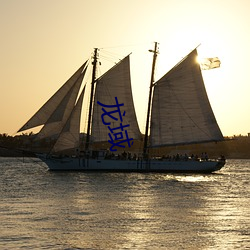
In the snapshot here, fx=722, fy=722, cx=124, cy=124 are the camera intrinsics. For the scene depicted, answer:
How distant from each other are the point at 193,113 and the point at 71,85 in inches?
607

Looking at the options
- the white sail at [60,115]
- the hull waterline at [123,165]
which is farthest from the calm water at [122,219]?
the hull waterline at [123,165]

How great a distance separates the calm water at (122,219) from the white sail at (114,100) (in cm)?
2835

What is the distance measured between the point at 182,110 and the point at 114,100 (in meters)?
8.40

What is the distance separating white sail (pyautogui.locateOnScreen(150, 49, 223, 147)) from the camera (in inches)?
3455

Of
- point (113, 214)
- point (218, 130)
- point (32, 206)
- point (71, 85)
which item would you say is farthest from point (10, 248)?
point (218, 130)

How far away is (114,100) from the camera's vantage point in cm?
8819

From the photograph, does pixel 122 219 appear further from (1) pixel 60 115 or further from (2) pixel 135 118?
(2) pixel 135 118

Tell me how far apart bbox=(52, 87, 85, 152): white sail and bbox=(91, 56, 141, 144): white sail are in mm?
2913

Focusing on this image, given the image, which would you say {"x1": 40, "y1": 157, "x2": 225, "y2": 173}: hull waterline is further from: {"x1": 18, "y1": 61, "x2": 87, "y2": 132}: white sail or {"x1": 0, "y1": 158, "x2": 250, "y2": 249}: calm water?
{"x1": 0, "y1": 158, "x2": 250, "y2": 249}: calm water

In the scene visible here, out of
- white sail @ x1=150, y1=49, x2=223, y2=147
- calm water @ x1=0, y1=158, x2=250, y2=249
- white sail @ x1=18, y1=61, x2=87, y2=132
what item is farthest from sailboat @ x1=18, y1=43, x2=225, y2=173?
calm water @ x1=0, y1=158, x2=250, y2=249

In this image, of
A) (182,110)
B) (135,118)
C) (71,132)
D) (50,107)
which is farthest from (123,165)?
(50,107)

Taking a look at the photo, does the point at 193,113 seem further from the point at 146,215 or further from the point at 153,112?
the point at 146,215

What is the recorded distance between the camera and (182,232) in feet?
106

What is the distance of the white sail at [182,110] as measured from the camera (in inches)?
3455
